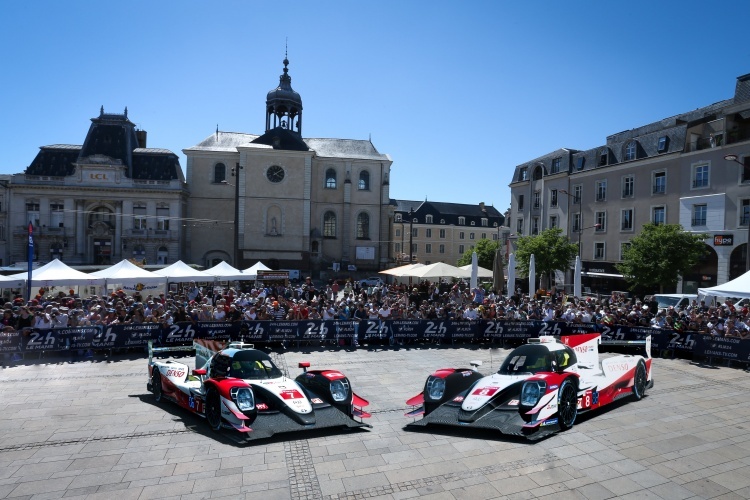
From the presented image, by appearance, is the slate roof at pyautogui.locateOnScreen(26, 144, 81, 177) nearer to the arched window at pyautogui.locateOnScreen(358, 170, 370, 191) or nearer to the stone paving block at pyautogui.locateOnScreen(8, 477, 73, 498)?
the arched window at pyautogui.locateOnScreen(358, 170, 370, 191)

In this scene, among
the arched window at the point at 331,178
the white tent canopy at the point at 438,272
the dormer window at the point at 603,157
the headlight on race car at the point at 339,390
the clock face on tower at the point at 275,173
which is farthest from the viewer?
the arched window at the point at 331,178

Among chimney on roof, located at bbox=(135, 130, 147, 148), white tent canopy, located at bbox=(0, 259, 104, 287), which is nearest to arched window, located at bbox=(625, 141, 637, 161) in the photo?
white tent canopy, located at bbox=(0, 259, 104, 287)

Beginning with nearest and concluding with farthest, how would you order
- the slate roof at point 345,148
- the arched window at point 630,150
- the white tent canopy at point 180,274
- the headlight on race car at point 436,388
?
the headlight on race car at point 436,388 < the white tent canopy at point 180,274 < the arched window at point 630,150 < the slate roof at point 345,148

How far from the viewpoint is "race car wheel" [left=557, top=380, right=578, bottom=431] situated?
9.52 meters

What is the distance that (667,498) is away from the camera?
6910mm

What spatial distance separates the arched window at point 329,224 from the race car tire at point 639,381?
4689cm

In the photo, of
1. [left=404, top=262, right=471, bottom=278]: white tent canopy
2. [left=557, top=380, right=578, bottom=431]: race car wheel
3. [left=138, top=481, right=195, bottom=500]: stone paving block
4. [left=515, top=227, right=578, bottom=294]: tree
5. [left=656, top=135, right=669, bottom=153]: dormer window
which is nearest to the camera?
[left=138, top=481, right=195, bottom=500]: stone paving block

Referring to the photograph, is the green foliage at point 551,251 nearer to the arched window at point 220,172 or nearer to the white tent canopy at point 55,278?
the white tent canopy at point 55,278

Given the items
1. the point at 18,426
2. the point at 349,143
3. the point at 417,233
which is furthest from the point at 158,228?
the point at 18,426

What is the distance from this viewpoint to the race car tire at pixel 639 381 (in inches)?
466

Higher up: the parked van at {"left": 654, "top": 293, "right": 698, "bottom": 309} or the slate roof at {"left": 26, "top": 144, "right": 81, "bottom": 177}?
the slate roof at {"left": 26, "top": 144, "right": 81, "bottom": 177}

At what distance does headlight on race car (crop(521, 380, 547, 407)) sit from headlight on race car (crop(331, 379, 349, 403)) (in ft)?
10.6

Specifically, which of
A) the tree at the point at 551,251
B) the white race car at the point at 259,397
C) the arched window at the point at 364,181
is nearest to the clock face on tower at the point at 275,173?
the arched window at the point at 364,181

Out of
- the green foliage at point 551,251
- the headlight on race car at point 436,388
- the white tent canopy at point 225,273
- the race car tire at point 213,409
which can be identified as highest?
the green foliage at point 551,251
